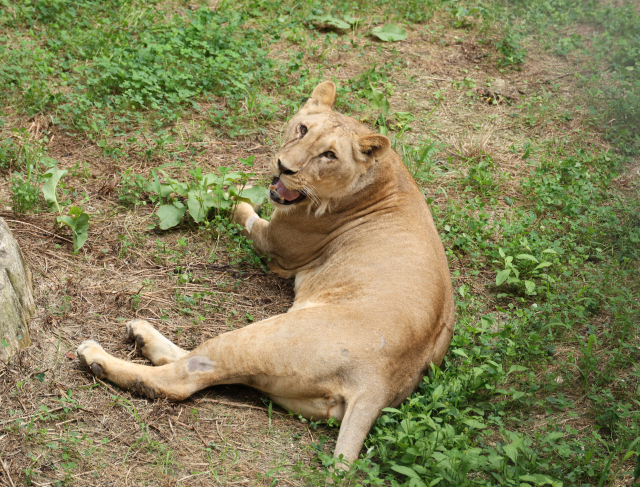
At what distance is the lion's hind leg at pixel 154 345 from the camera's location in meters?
4.27

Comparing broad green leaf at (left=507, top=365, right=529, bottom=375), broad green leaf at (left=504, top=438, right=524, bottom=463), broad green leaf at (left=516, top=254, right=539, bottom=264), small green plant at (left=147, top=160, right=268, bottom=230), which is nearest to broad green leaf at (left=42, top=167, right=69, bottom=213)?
small green plant at (left=147, top=160, right=268, bottom=230)

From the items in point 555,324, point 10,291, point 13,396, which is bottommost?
point 555,324

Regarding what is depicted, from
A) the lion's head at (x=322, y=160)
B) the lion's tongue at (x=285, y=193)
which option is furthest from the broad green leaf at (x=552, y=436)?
the lion's tongue at (x=285, y=193)

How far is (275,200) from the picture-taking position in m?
5.11

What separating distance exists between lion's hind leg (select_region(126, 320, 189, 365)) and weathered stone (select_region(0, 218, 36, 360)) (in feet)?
2.30

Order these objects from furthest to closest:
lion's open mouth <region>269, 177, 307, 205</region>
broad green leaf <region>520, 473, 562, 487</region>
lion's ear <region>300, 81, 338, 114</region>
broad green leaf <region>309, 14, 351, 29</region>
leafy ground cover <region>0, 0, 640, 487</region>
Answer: broad green leaf <region>309, 14, 351, 29</region> < lion's ear <region>300, 81, 338, 114</region> < lion's open mouth <region>269, 177, 307, 205</region> < leafy ground cover <region>0, 0, 640, 487</region> < broad green leaf <region>520, 473, 562, 487</region>

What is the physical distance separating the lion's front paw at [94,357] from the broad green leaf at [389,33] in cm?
679

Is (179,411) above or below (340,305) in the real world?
below

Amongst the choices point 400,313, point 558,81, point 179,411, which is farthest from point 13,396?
point 558,81

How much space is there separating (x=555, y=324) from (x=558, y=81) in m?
5.28

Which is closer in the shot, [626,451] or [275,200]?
[626,451]

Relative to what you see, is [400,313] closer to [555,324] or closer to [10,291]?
[555,324]

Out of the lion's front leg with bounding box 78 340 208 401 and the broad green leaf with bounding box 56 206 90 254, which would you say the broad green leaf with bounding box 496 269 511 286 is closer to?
the lion's front leg with bounding box 78 340 208 401

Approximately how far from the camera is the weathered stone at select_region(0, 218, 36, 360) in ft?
12.5
